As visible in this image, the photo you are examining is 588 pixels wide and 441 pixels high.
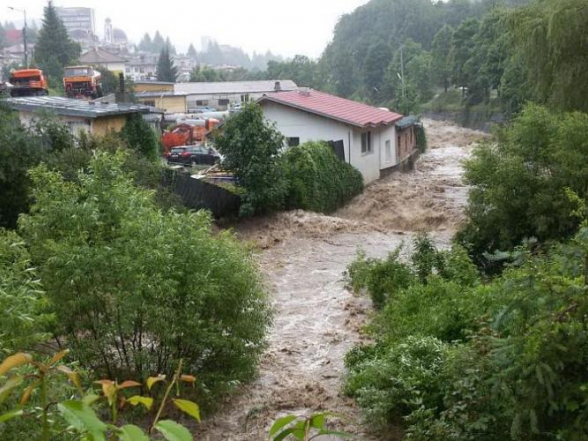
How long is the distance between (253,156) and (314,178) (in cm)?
284

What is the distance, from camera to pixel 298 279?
56.1 feet

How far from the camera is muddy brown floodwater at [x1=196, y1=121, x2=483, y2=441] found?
32.4 ft

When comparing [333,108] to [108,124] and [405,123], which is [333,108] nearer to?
[405,123]

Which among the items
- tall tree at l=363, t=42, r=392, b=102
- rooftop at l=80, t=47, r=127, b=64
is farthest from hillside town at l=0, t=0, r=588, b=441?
rooftop at l=80, t=47, r=127, b=64

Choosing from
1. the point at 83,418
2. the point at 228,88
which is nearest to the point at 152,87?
the point at 228,88

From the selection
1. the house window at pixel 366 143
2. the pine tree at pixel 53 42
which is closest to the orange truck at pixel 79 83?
the house window at pixel 366 143

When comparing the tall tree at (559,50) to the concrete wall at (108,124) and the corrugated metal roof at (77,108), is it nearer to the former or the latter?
the corrugated metal roof at (77,108)

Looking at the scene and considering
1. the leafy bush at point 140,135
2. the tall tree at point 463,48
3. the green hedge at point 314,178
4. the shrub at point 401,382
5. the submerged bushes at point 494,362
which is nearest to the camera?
the submerged bushes at point 494,362

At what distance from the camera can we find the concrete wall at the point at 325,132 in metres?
29.0

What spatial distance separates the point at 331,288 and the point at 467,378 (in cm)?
850

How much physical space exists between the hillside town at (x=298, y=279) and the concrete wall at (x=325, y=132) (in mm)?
87

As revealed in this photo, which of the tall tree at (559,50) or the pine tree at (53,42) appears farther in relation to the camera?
the pine tree at (53,42)

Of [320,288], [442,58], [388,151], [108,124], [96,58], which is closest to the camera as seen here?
[320,288]

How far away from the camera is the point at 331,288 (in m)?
16.2
